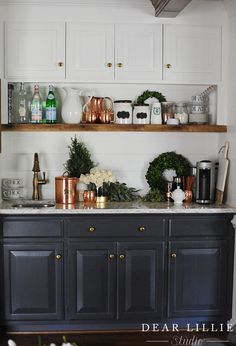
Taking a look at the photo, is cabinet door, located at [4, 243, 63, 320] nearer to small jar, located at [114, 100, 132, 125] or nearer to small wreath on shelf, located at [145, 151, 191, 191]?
small wreath on shelf, located at [145, 151, 191, 191]

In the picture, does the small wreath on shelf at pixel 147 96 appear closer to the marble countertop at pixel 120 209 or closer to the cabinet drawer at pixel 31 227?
the marble countertop at pixel 120 209

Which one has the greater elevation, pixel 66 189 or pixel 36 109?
pixel 36 109

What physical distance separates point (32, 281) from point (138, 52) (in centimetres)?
191

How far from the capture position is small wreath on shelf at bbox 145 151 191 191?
13.8 feet

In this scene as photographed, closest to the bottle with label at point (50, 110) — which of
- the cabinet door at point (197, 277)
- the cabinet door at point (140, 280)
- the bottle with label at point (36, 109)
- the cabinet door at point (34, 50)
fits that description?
the bottle with label at point (36, 109)

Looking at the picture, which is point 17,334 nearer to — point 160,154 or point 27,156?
point 27,156

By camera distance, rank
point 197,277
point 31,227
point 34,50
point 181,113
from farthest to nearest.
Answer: point 181,113, point 34,50, point 197,277, point 31,227

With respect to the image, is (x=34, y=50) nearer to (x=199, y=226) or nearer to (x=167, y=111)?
(x=167, y=111)

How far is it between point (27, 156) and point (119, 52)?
1.13m

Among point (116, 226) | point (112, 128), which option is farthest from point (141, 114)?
Answer: point (116, 226)

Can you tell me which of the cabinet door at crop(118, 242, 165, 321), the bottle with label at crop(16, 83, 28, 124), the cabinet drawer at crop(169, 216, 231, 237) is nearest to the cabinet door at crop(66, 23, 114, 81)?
the bottle with label at crop(16, 83, 28, 124)

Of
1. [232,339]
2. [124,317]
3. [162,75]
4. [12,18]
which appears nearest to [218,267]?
[124,317]

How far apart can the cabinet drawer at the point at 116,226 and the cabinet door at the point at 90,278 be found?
86 mm

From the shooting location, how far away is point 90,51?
13.1 feet
